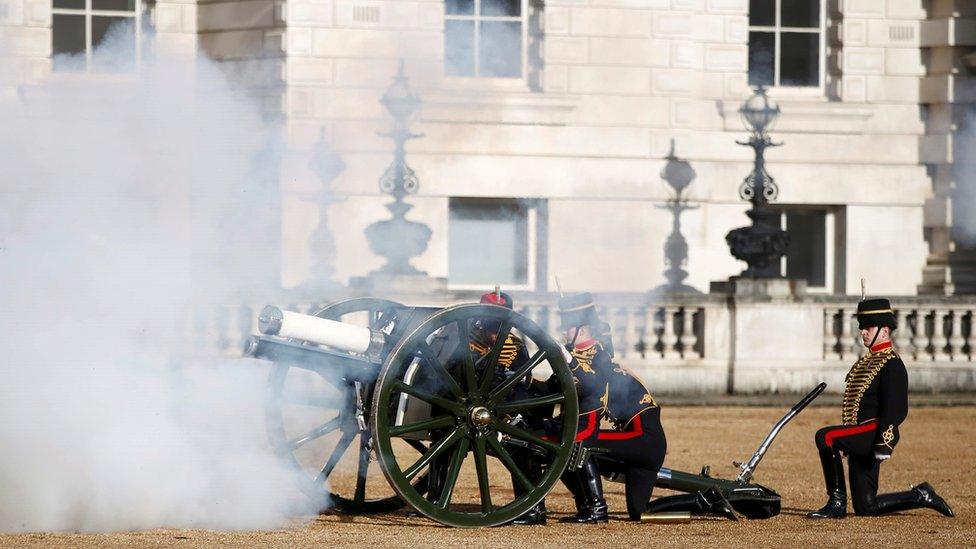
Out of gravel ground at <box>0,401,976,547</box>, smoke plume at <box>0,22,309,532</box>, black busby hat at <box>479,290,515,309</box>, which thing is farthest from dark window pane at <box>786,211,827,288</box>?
smoke plume at <box>0,22,309,532</box>

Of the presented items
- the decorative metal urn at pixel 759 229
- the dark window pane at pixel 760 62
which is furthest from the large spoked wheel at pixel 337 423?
the dark window pane at pixel 760 62

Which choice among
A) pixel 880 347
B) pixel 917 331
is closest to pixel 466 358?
pixel 880 347

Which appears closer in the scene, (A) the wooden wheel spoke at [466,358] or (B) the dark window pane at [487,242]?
(A) the wooden wheel spoke at [466,358]

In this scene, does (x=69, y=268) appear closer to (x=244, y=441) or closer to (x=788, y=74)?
(x=244, y=441)

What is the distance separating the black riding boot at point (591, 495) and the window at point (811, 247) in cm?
1355

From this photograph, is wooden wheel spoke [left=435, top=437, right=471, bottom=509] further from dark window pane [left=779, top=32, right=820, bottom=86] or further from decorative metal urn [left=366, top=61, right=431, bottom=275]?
dark window pane [left=779, top=32, right=820, bottom=86]

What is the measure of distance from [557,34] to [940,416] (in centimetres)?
625

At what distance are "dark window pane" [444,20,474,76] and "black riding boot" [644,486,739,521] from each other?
301 inches

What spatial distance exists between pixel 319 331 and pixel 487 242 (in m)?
12.4

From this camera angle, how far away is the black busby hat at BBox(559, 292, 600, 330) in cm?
1014

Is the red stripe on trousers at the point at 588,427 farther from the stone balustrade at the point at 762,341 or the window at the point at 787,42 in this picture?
the window at the point at 787,42

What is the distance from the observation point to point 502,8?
66.0 feet

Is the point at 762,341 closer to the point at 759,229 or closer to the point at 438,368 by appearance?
the point at 759,229

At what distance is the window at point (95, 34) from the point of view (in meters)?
11.3
